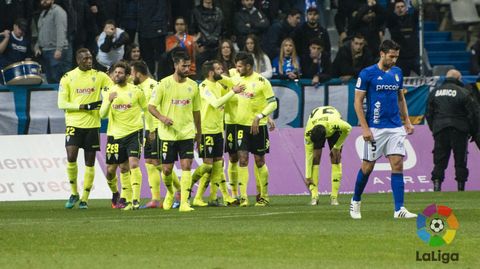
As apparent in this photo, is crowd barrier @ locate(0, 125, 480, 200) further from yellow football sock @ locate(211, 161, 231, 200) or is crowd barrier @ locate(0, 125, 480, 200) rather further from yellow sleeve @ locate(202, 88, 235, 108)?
yellow sleeve @ locate(202, 88, 235, 108)

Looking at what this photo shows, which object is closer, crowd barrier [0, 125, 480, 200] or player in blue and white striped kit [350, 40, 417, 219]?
player in blue and white striped kit [350, 40, 417, 219]

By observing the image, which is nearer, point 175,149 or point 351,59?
point 175,149

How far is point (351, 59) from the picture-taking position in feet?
94.5

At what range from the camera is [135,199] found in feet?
70.2

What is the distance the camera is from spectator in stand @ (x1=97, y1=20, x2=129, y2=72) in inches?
1094

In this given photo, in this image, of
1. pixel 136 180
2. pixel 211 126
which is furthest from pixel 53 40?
pixel 136 180

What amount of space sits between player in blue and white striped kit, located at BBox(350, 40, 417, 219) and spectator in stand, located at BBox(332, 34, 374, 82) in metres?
11.1

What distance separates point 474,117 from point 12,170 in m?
9.33

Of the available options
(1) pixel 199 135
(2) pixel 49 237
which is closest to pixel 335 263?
(2) pixel 49 237

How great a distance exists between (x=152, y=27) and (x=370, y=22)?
199 inches

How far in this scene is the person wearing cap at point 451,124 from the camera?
26.8m

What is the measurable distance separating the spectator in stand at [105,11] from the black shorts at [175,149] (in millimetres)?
9525

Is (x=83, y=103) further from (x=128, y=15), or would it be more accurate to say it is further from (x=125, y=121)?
(x=128, y=15)

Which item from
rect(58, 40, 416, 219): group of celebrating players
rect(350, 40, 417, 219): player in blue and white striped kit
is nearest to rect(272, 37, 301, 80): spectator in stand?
rect(58, 40, 416, 219): group of celebrating players
